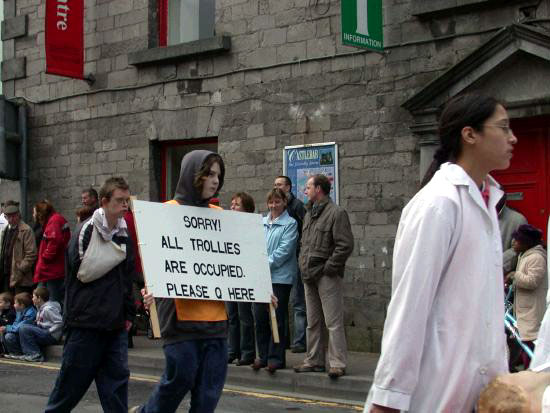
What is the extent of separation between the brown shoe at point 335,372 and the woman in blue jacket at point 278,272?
714 mm

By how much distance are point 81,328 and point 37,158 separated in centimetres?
1155

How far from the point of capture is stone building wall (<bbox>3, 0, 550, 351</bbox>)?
1223 centimetres

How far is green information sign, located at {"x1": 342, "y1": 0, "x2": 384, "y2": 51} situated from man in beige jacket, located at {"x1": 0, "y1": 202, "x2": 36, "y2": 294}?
574 cm

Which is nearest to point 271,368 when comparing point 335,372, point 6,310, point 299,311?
point 335,372

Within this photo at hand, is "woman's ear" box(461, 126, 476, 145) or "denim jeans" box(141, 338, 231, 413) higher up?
"woman's ear" box(461, 126, 476, 145)

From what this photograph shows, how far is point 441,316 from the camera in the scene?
308 cm

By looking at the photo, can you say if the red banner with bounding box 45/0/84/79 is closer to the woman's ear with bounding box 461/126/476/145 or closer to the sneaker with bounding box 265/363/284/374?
the sneaker with bounding box 265/363/284/374

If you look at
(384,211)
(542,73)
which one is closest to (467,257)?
(542,73)

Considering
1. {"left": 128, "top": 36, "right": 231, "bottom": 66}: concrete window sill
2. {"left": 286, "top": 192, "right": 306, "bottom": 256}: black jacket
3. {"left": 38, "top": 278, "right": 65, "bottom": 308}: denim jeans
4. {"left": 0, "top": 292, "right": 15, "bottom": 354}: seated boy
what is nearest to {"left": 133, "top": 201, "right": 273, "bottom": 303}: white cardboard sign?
{"left": 286, "top": 192, "right": 306, "bottom": 256}: black jacket

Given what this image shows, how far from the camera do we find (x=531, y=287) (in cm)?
919

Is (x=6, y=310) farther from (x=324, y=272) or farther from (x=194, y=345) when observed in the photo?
(x=194, y=345)

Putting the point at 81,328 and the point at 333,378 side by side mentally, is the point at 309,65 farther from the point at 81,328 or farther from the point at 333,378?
the point at 81,328

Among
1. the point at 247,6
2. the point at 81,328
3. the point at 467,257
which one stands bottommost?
the point at 81,328

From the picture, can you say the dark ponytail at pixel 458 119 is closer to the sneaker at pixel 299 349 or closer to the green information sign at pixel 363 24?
the green information sign at pixel 363 24
